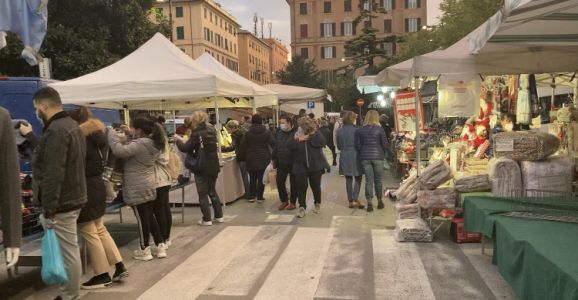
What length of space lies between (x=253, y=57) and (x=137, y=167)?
102 meters

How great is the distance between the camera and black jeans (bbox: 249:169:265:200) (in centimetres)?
988

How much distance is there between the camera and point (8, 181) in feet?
7.92

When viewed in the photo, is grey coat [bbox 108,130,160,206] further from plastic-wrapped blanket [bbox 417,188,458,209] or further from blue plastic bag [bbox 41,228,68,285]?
plastic-wrapped blanket [bbox 417,188,458,209]

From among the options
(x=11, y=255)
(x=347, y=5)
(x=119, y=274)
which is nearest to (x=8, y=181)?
(x=11, y=255)

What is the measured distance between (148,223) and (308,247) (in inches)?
81.3

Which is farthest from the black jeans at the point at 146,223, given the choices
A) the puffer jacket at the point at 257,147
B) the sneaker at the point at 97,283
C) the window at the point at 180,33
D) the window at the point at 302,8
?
the window at the point at 302,8

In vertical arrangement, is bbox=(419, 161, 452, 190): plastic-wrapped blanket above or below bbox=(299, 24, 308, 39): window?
below

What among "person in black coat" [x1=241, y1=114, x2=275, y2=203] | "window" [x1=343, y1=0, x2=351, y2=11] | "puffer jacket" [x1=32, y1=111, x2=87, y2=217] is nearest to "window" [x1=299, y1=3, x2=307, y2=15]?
"window" [x1=343, y1=0, x2=351, y2=11]

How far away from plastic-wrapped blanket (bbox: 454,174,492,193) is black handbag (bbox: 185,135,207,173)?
3769mm

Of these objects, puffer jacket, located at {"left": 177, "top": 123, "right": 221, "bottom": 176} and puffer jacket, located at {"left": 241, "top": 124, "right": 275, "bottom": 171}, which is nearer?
puffer jacket, located at {"left": 177, "top": 123, "right": 221, "bottom": 176}

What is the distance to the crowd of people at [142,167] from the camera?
4211mm

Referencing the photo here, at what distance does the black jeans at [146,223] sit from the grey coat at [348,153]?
400 cm

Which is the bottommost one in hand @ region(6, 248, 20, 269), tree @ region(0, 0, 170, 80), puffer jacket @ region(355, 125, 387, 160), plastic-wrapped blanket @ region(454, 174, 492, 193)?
plastic-wrapped blanket @ region(454, 174, 492, 193)

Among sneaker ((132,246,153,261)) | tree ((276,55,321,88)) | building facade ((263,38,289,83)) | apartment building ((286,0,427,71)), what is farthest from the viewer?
building facade ((263,38,289,83))
